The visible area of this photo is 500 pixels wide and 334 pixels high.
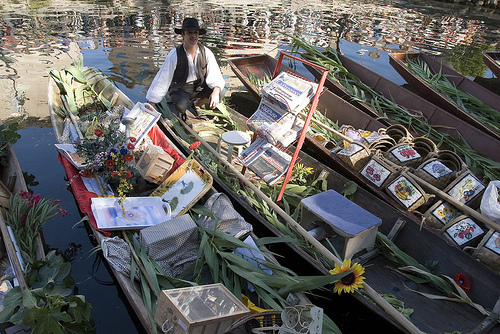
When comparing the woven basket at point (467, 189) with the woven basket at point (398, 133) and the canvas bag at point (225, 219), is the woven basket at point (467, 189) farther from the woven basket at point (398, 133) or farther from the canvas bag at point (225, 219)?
the canvas bag at point (225, 219)

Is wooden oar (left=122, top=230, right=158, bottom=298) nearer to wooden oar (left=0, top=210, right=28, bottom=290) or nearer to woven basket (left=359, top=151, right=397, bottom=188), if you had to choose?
wooden oar (left=0, top=210, right=28, bottom=290)

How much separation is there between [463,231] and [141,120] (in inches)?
149

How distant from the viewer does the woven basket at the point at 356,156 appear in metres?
4.47

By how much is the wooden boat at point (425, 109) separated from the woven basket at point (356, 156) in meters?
1.72

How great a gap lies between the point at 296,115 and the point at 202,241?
1.66 m

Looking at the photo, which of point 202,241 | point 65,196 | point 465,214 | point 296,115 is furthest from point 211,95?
point 465,214

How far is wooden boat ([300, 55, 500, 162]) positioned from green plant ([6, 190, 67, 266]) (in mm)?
4900

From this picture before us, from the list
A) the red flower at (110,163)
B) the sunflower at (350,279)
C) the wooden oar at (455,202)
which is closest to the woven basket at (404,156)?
the wooden oar at (455,202)

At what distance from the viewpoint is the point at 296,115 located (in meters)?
3.91

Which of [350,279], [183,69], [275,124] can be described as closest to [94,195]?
[275,124]

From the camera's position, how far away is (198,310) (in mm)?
2289

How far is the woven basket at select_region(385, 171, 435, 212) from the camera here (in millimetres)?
3971

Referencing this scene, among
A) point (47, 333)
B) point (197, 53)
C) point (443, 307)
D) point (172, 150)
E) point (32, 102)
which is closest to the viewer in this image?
point (47, 333)

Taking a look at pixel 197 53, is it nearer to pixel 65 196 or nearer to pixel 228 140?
pixel 228 140
